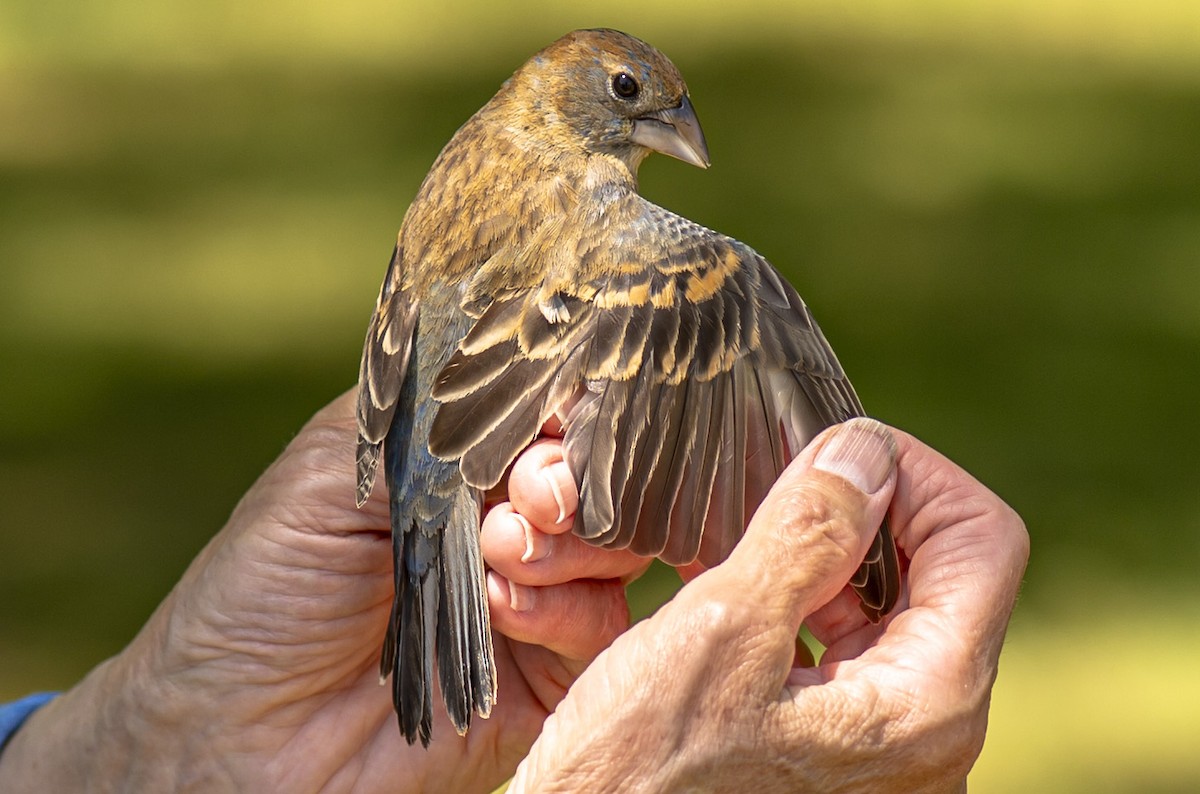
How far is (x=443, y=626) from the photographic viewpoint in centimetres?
281

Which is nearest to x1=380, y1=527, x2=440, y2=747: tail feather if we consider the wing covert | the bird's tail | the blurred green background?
the bird's tail

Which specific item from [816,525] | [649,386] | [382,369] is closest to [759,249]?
[382,369]

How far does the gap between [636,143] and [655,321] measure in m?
0.99

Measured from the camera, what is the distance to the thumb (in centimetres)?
248

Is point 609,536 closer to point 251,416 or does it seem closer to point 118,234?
point 251,416

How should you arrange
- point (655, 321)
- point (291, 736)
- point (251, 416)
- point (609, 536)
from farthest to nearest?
point (251, 416) < point (291, 736) < point (655, 321) < point (609, 536)

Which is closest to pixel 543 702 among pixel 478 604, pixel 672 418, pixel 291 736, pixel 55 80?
pixel 291 736

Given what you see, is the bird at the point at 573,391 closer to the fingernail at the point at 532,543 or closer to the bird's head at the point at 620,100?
the fingernail at the point at 532,543

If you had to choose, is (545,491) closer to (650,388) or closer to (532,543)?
(532,543)

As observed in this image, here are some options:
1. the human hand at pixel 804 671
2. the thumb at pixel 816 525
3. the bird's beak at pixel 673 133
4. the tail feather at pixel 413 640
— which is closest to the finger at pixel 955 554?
the human hand at pixel 804 671

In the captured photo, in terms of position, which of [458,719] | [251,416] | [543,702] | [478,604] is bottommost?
[251,416]

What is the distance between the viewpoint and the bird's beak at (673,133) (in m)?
3.73

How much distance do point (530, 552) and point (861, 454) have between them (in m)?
0.67

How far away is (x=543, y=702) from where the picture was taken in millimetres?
3605
